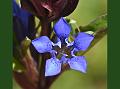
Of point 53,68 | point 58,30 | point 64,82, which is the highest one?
point 58,30

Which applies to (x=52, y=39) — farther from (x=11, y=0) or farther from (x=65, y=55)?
(x=11, y=0)

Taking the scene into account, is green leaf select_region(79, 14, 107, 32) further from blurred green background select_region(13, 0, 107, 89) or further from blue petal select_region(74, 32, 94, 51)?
blurred green background select_region(13, 0, 107, 89)

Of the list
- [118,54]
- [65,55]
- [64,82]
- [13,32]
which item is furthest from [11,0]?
[64,82]

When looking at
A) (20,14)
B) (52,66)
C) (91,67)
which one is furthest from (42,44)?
(91,67)

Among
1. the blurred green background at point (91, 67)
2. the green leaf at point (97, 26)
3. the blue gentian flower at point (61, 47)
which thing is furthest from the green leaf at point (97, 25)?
the blurred green background at point (91, 67)

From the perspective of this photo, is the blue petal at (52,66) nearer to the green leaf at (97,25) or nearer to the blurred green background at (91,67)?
the green leaf at (97,25)

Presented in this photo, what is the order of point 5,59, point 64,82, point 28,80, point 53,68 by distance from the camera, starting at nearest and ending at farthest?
1. point 53,68
2. point 5,59
3. point 28,80
4. point 64,82

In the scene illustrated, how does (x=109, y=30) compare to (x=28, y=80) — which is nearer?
(x=109, y=30)
